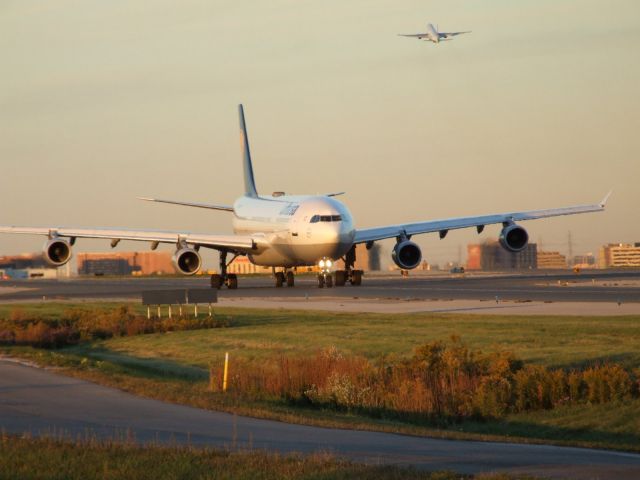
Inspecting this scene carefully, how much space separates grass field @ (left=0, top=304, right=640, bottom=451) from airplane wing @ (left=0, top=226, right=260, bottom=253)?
17.8m

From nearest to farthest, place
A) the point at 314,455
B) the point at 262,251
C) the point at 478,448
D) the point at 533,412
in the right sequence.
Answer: the point at 314,455
the point at 478,448
the point at 533,412
the point at 262,251

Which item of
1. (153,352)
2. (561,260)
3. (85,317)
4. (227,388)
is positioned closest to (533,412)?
(227,388)

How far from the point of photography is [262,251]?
70.9 m

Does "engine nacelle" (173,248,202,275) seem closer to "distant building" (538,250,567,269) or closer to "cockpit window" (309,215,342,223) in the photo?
"cockpit window" (309,215,342,223)

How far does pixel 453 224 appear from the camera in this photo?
73.1 meters

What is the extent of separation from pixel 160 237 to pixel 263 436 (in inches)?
2043

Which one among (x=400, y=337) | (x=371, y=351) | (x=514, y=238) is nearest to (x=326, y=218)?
(x=514, y=238)

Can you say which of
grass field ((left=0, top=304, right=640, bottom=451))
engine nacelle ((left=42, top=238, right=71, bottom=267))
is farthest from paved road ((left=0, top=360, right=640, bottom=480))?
engine nacelle ((left=42, top=238, right=71, bottom=267))

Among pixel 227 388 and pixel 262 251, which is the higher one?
pixel 262 251

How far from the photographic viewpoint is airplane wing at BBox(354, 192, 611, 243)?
236 ft

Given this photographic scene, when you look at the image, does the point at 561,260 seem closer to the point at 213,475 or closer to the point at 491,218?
the point at 491,218

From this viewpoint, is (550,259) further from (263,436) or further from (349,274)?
(263,436)

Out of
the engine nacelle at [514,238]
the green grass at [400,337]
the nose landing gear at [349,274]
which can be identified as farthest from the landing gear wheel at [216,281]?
the green grass at [400,337]

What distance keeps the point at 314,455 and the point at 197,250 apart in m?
55.7
